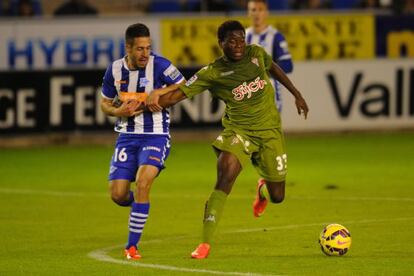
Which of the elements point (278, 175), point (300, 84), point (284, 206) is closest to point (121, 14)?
point (300, 84)

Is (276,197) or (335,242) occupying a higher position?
(335,242)

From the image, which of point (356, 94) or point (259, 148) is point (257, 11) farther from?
point (356, 94)

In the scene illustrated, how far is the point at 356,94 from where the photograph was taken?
23750 millimetres

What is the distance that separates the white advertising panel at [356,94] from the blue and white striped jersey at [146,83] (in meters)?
12.5

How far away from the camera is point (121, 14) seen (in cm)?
2536

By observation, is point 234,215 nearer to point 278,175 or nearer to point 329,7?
point 278,175

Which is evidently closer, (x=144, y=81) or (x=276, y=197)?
(x=144, y=81)

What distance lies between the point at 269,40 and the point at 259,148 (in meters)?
4.61

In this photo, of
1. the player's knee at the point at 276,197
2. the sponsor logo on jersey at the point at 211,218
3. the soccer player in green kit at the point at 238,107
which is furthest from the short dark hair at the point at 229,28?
the player's knee at the point at 276,197

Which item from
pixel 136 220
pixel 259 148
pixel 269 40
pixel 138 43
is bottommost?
pixel 136 220

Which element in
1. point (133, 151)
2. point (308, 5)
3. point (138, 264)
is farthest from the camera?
point (308, 5)

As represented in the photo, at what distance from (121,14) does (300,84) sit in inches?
162

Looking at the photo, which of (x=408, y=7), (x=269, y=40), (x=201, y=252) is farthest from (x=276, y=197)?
(x=408, y=7)

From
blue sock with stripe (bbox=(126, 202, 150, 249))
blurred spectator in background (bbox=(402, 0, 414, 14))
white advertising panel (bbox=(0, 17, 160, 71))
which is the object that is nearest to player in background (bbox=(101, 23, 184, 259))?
blue sock with stripe (bbox=(126, 202, 150, 249))
